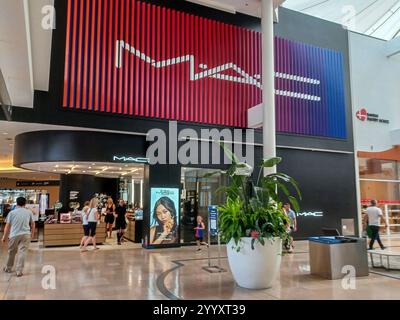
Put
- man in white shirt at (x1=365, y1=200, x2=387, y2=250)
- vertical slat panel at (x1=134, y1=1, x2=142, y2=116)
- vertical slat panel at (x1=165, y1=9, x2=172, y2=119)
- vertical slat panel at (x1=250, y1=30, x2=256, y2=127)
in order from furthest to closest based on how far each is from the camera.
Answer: vertical slat panel at (x1=250, y1=30, x2=256, y2=127)
vertical slat panel at (x1=165, y1=9, x2=172, y2=119)
vertical slat panel at (x1=134, y1=1, x2=142, y2=116)
man in white shirt at (x1=365, y1=200, x2=387, y2=250)

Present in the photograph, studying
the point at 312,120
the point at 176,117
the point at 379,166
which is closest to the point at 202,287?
the point at 176,117

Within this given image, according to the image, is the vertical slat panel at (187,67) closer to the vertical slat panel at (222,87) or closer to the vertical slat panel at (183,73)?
the vertical slat panel at (183,73)

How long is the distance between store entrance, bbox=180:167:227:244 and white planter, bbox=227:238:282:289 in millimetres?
5722

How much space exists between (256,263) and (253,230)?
51 cm

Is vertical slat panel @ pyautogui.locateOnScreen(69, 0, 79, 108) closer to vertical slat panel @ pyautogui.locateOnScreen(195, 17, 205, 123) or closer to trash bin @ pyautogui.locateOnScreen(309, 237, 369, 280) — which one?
vertical slat panel @ pyautogui.locateOnScreen(195, 17, 205, 123)

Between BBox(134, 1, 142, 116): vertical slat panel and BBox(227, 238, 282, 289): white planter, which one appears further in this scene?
BBox(134, 1, 142, 116): vertical slat panel

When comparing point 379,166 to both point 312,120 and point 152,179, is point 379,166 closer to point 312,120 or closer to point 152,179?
point 312,120

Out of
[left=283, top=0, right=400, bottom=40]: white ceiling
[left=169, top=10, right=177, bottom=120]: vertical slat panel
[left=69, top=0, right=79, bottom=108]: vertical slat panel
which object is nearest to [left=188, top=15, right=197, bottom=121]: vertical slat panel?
[left=169, top=10, right=177, bottom=120]: vertical slat panel

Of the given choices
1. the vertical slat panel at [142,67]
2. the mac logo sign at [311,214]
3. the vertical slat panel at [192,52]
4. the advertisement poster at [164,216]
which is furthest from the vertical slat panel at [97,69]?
the mac logo sign at [311,214]

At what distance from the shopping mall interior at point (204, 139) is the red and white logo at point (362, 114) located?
10cm

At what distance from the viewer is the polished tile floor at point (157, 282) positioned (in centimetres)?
504

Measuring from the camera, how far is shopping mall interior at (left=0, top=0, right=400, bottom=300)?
574 cm

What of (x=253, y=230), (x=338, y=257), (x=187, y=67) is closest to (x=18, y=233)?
(x=253, y=230)

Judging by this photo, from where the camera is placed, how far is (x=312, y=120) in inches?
535
